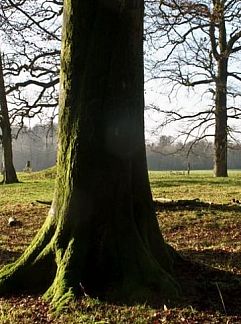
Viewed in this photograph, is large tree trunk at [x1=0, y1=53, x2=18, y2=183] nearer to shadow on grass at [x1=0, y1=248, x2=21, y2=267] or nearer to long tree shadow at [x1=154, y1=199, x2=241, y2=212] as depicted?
long tree shadow at [x1=154, y1=199, x2=241, y2=212]

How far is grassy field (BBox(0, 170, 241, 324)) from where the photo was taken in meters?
5.02

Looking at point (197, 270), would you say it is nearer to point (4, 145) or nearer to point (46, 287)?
point (46, 287)

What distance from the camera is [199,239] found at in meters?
9.76

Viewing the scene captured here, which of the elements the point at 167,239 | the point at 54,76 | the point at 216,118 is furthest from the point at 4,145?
the point at 167,239

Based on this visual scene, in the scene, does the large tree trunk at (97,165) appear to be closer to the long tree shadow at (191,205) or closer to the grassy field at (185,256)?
the grassy field at (185,256)

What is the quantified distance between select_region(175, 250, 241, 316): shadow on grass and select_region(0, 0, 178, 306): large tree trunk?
1.07 ft

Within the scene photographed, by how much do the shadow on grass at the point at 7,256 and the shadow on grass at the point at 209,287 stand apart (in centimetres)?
285

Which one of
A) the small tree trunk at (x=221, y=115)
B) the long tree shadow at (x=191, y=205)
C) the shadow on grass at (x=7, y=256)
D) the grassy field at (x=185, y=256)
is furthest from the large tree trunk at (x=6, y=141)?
the shadow on grass at (x=7, y=256)

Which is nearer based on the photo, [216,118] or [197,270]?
[197,270]

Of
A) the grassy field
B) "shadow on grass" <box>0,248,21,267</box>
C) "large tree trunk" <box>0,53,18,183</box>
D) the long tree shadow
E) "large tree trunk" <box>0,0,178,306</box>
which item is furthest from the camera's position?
"large tree trunk" <box>0,53,18,183</box>

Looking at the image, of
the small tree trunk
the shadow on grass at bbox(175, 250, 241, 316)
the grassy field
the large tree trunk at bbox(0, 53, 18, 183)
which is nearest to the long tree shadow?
the grassy field

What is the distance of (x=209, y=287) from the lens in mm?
5875

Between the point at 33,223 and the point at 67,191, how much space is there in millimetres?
6495

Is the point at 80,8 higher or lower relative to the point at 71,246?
higher
